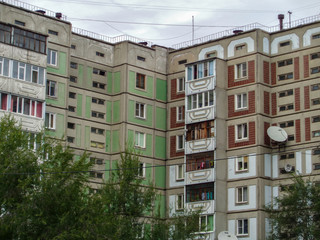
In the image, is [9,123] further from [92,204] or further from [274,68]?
[274,68]

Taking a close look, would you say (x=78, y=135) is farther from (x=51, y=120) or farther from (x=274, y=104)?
(x=274, y=104)

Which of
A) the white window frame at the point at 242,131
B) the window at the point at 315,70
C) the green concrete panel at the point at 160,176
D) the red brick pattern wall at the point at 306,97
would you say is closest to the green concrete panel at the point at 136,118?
the green concrete panel at the point at 160,176

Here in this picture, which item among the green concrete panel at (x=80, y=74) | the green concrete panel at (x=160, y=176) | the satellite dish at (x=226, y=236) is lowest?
the satellite dish at (x=226, y=236)

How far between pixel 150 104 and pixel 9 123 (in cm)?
2824

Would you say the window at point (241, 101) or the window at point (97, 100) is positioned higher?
the window at point (97, 100)

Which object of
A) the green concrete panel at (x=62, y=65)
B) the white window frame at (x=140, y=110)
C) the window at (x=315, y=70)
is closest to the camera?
the window at (x=315, y=70)

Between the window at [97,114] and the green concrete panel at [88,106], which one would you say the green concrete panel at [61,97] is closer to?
the green concrete panel at [88,106]

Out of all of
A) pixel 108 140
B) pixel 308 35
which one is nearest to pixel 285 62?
pixel 308 35

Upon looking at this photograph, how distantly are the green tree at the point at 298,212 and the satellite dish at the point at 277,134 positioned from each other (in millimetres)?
5409

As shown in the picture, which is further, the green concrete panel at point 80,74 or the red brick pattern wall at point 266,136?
the green concrete panel at point 80,74

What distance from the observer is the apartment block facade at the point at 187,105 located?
84750 mm

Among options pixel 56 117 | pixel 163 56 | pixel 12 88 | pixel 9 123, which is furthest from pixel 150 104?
pixel 9 123

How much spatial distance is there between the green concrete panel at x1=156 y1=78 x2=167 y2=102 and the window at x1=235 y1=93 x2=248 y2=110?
989cm

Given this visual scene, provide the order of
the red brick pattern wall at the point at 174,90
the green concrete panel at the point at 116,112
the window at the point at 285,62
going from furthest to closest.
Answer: the red brick pattern wall at the point at 174,90, the green concrete panel at the point at 116,112, the window at the point at 285,62
